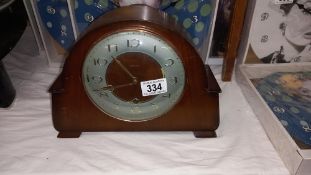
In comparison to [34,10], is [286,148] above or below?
below

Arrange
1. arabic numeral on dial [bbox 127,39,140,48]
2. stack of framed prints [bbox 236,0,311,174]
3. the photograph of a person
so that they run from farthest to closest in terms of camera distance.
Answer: the photograph of a person < stack of framed prints [bbox 236,0,311,174] < arabic numeral on dial [bbox 127,39,140,48]

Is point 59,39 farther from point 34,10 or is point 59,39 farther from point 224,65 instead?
point 224,65

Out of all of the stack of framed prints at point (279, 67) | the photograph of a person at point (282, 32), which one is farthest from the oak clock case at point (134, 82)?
the photograph of a person at point (282, 32)

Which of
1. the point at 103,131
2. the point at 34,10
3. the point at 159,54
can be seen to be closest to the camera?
the point at 159,54

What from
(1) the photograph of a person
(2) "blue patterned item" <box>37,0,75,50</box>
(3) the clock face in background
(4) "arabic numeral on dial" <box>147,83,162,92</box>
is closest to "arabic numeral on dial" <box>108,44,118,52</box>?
(3) the clock face in background

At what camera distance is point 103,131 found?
76 cm

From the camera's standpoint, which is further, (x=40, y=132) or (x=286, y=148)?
(x=40, y=132)

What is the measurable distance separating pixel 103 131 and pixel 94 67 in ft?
0.62

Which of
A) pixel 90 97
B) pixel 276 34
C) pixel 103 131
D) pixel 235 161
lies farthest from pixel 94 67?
pixel 276 34

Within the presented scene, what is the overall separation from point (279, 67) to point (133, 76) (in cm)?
54

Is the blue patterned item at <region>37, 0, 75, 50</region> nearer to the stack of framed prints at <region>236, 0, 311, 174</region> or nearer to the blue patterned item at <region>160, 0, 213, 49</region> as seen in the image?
the blue patterned item at <region>160, 0, 213, 49</region>

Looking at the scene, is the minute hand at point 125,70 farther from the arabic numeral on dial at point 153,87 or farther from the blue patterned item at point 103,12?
the blue patterned item at point 103,12

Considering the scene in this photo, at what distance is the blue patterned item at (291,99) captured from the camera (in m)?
0.73

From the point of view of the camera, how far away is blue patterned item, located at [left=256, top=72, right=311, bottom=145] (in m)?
0.73
